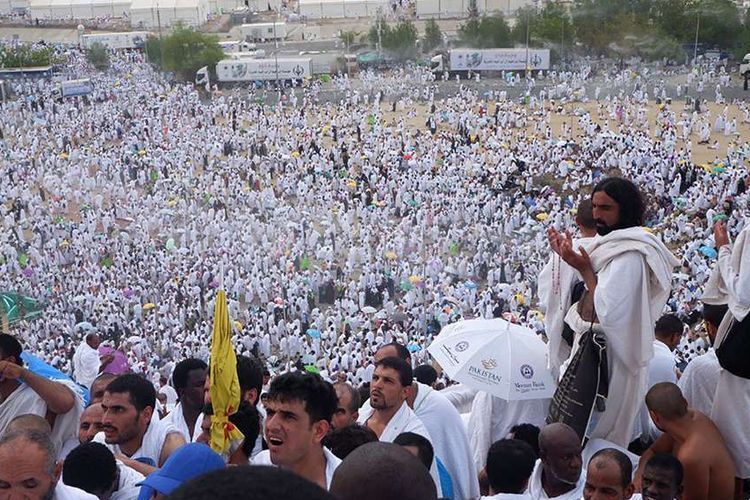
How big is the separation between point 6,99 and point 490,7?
21.3 m

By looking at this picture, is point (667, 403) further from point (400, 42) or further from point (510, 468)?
point (400, 42)

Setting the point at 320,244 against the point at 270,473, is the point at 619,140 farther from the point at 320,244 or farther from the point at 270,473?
the point at 270,473

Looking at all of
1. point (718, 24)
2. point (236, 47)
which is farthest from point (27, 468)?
point (236, 47)

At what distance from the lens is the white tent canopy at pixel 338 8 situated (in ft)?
141

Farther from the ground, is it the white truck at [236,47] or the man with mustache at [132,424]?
the man with mustache at [132,424]

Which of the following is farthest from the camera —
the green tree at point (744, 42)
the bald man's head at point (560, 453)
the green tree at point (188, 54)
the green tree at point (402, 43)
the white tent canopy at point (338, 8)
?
the white tent canopy at point (338, 8)

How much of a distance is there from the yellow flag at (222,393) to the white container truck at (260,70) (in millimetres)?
28893

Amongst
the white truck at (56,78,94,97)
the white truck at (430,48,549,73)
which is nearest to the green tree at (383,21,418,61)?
the white truck at (430,48,549,73)

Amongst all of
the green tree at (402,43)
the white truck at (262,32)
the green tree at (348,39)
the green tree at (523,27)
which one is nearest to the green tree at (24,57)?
the white truck at (262,32)

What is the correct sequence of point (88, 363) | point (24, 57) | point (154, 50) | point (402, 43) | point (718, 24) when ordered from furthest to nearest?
point (154, 50)
point (402, 43)
point (24, 57)
point (718, 24)
point (88, 363)

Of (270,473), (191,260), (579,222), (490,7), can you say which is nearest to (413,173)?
(191,260)

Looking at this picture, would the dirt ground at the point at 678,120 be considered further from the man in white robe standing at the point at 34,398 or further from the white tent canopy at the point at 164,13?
the man in white robe standing at the point at 34,398

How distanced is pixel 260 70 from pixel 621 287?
29.1 meters

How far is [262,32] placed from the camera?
3950 centimetres
